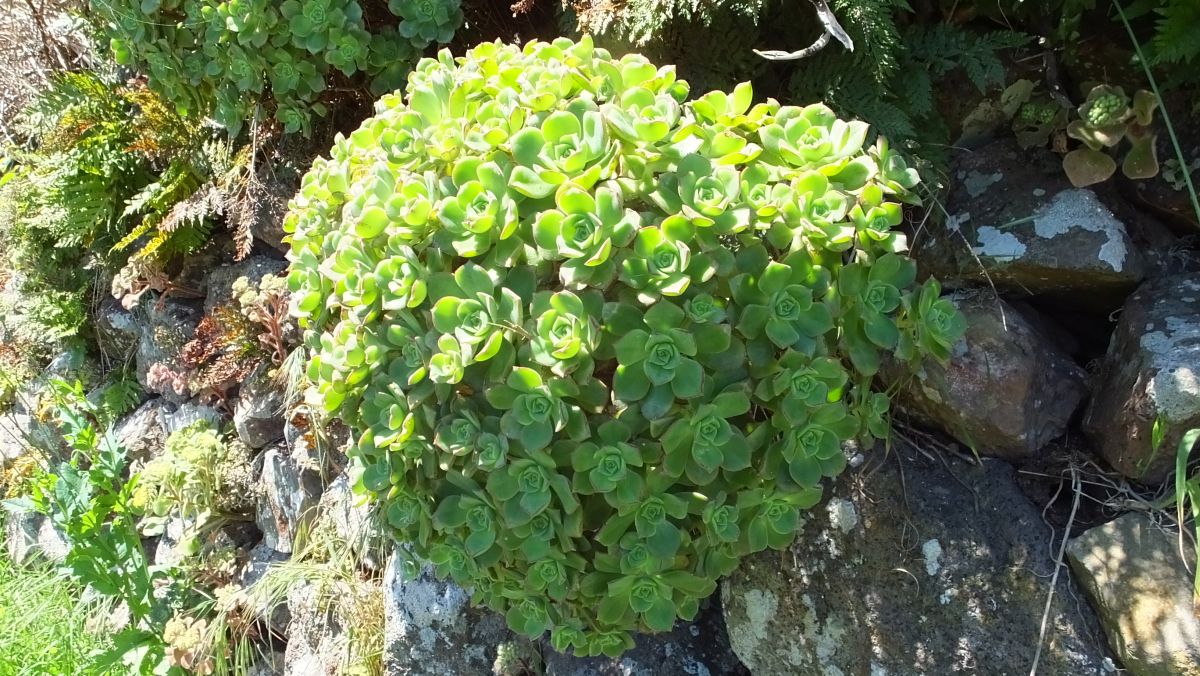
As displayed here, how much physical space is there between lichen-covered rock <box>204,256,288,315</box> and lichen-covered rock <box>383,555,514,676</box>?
4.80 feet

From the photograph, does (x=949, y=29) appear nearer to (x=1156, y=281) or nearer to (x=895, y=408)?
(x=1156, y=281)

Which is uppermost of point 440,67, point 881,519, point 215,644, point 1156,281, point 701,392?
point 440,67

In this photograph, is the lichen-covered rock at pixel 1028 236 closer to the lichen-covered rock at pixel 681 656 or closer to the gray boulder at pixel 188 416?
the lichen-covered rock at pixel 681 656

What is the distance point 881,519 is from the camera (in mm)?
2039

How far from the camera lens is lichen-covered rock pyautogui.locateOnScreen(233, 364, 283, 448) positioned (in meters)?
3.27

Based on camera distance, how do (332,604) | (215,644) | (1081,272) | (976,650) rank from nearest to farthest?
1. (976,650)
2. (1081,272)
3. (332,604)
4. (215,644)

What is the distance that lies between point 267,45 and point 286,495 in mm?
1628

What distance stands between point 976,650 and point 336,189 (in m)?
1.89

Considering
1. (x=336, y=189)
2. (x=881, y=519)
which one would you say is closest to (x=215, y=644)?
Result: (x=336, y=189)

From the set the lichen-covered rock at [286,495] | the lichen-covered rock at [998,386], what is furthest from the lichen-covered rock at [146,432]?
the lichen-covered rock at [998,386]

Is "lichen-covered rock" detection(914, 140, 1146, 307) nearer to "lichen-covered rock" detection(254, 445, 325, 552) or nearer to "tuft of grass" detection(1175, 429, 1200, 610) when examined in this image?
"tuft of grass" detection(1175, 429, 1200, 610)

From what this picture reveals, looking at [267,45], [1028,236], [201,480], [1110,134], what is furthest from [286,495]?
[1110,134]

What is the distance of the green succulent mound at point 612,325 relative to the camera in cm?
169

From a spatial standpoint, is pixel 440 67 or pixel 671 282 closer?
pixel 671 282
